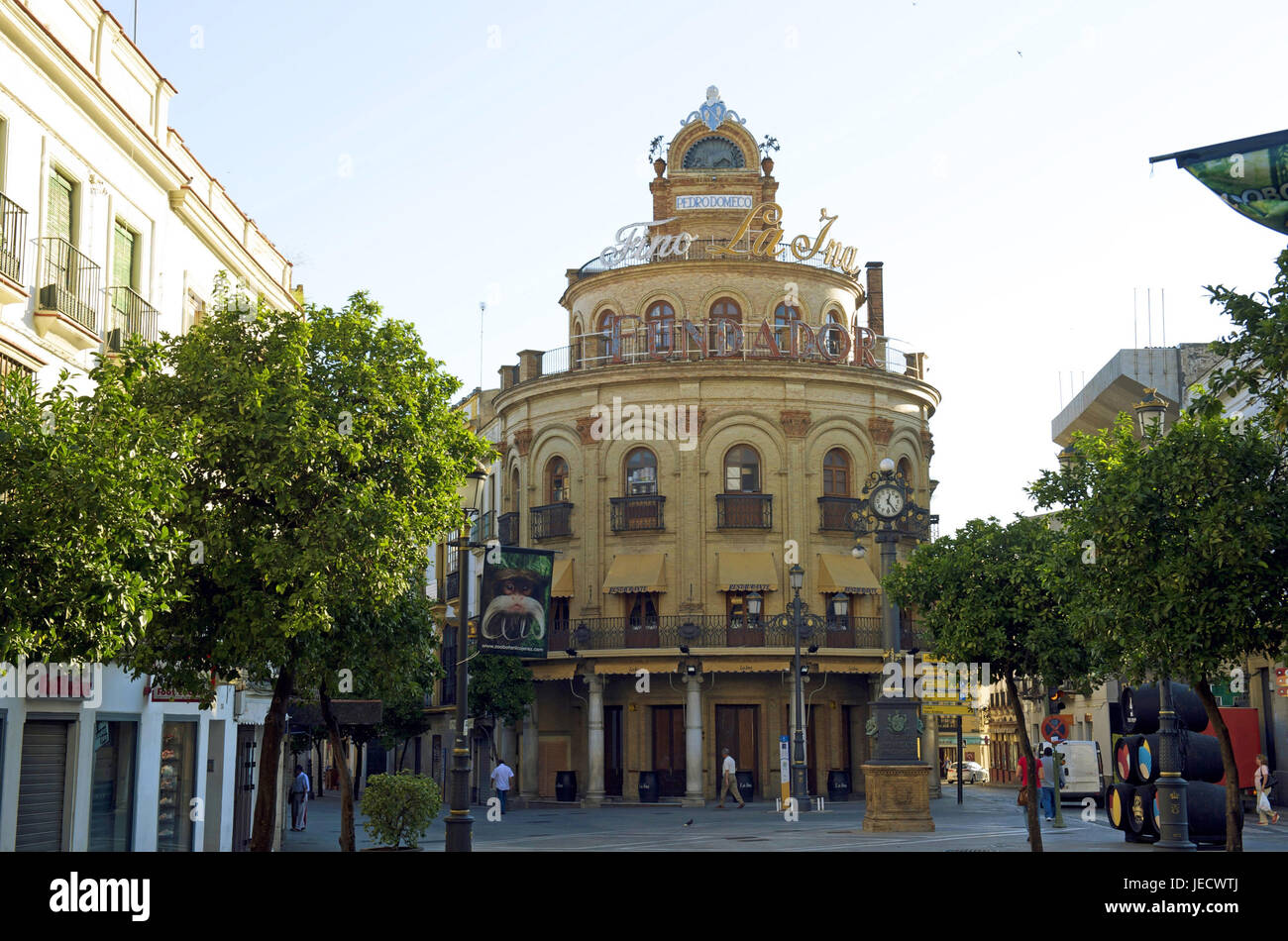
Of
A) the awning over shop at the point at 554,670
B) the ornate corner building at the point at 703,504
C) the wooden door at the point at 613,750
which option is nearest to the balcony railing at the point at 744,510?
the ornate corner building at the point at 703,504

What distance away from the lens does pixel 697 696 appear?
45.4 m

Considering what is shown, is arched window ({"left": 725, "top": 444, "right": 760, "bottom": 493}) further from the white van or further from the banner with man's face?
the white van

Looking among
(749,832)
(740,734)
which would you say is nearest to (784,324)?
(740,734)

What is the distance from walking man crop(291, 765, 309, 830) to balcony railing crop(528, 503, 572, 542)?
15688 millimetres

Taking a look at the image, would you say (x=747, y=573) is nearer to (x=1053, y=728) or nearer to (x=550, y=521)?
(x=550, y=521)

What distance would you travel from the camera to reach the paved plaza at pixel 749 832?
2644cm

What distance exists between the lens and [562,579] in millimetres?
48000

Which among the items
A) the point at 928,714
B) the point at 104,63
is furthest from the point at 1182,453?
the point at 928,714

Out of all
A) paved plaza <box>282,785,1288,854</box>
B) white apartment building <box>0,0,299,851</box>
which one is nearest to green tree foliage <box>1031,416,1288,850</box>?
paved plaza <box>282,785,1288,854</box>

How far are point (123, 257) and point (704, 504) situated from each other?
2729 centimetres

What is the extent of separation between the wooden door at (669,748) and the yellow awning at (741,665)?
7.49 ft

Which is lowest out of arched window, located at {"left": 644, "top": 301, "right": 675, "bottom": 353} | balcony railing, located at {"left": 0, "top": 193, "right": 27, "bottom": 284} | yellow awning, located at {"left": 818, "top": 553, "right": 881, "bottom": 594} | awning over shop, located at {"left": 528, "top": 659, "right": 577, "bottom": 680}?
awning over shop, located at {"left": 528, "top": 659, "right": 577, "bottom": 680}

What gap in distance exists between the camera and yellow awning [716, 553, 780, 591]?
4606 cm
